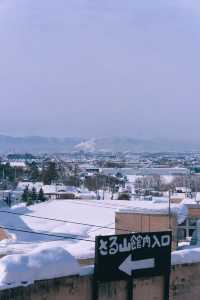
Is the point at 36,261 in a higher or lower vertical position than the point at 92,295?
higher

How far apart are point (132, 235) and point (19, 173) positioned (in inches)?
4005

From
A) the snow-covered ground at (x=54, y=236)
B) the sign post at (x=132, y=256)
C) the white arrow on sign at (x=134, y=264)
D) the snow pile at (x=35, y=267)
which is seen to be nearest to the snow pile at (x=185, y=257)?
the snow-covered ground at (x=54, y=236)

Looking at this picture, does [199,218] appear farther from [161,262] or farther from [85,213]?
[161,262]

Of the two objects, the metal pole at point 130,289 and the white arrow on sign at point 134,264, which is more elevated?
the white arrow on sign at point 134,264

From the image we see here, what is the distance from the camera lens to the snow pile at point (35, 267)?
344 inches

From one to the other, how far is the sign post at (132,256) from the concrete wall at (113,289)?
0.15m

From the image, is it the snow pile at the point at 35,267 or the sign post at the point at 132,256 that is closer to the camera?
the snow pile at the point at 35,267

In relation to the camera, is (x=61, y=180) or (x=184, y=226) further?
(x=61, y=180)

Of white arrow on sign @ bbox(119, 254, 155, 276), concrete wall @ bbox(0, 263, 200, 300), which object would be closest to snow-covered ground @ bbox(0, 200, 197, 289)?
concrete wall @ bbox(0, 263, 200, 300)

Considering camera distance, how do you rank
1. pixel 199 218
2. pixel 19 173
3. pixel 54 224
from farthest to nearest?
pixel 19 173 < pixel 54 224 < pixel 199 218

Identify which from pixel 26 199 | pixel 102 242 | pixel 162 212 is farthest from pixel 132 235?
pixel 26 199

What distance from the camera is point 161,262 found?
10719 mm

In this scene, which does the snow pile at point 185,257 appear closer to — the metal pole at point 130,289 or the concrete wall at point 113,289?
the concrete wall at point 113,289

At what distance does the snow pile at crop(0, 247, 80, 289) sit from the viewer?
28.7 feet
